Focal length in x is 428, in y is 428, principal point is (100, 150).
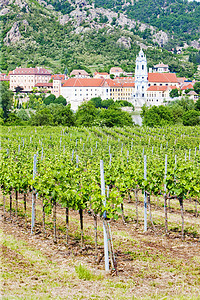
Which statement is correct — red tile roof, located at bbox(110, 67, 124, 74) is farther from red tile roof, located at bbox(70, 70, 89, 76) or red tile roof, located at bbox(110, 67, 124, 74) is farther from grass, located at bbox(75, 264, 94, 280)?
grass, located at bbox(75, 264, 94, 280)

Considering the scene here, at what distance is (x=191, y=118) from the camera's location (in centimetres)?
7156

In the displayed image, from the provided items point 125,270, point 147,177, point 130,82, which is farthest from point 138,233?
point 130,82

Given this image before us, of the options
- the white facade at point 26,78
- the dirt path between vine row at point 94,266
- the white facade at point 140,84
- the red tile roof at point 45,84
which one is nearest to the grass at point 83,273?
the dirt path between vine row at point 94,266

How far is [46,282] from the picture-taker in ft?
25.8

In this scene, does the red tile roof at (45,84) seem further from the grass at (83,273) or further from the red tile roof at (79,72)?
the grass at (83,273)

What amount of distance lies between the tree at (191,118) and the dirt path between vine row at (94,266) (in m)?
61.6

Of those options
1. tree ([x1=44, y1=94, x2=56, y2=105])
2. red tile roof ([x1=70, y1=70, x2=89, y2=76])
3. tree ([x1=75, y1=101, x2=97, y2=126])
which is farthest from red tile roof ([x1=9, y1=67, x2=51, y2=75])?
tree ([x1=75, y1=101, x2=97, y2=126])

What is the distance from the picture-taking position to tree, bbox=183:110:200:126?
234ft

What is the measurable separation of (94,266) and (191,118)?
214 feet

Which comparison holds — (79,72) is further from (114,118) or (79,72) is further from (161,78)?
(114,118)

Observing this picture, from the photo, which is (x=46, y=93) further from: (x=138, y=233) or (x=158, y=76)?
(x=138, y=233)

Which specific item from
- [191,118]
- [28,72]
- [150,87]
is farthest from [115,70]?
[191,118]

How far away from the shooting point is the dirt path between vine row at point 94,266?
7527mm

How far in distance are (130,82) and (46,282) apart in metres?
128
